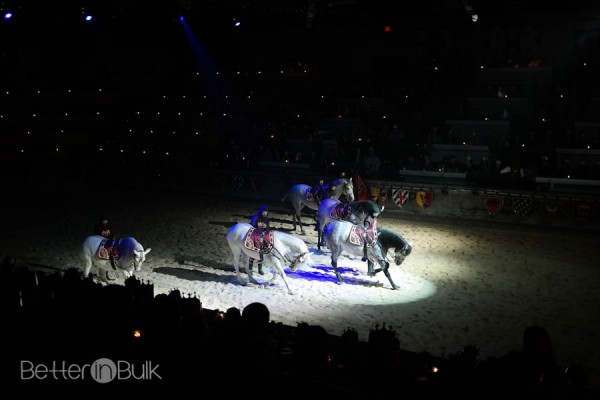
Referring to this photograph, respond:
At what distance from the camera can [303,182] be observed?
22.6 meters

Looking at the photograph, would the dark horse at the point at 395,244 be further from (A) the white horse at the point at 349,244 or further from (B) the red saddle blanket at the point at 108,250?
(B) the red saddle blanket at the point at 108,250

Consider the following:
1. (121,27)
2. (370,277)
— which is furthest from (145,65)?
(370,277)

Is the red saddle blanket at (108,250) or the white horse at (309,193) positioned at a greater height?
the white horse at (309,193)

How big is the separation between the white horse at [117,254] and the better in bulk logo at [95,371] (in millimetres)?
5971

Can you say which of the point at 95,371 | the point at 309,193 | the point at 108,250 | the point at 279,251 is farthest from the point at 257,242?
the point at 95,371

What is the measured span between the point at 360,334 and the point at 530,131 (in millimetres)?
15942

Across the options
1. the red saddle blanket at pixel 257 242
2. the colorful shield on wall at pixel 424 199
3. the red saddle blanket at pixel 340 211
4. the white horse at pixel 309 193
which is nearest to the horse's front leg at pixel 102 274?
the red saddle blanket at pixel 257 242

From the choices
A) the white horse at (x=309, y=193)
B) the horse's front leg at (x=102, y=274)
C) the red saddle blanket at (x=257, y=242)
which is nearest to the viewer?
the red saddle blanket at (x=257, y=242)

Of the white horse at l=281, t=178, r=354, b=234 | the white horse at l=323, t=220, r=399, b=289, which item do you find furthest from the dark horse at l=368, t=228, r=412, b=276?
the white horse at l=281, t=178, r=354, b=234

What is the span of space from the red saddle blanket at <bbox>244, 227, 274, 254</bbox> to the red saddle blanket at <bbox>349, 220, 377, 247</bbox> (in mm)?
1977

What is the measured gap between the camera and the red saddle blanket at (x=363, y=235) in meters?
12.9

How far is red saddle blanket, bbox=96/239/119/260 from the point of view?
12.3m

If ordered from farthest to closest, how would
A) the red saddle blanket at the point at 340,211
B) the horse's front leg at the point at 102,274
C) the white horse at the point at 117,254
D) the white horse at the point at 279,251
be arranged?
1. the red saddle blanket at the point at 340,211
2. the horse's front leg at the point at 102,274
3. the white horse at the point at 279,251
4. the white horse at the point at 117,254

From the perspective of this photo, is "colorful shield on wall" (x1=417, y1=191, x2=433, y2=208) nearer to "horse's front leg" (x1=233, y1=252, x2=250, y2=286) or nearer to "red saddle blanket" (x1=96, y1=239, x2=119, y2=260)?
"horse's front leg" (x1=233, y1=252, x2=250, y2=286)
